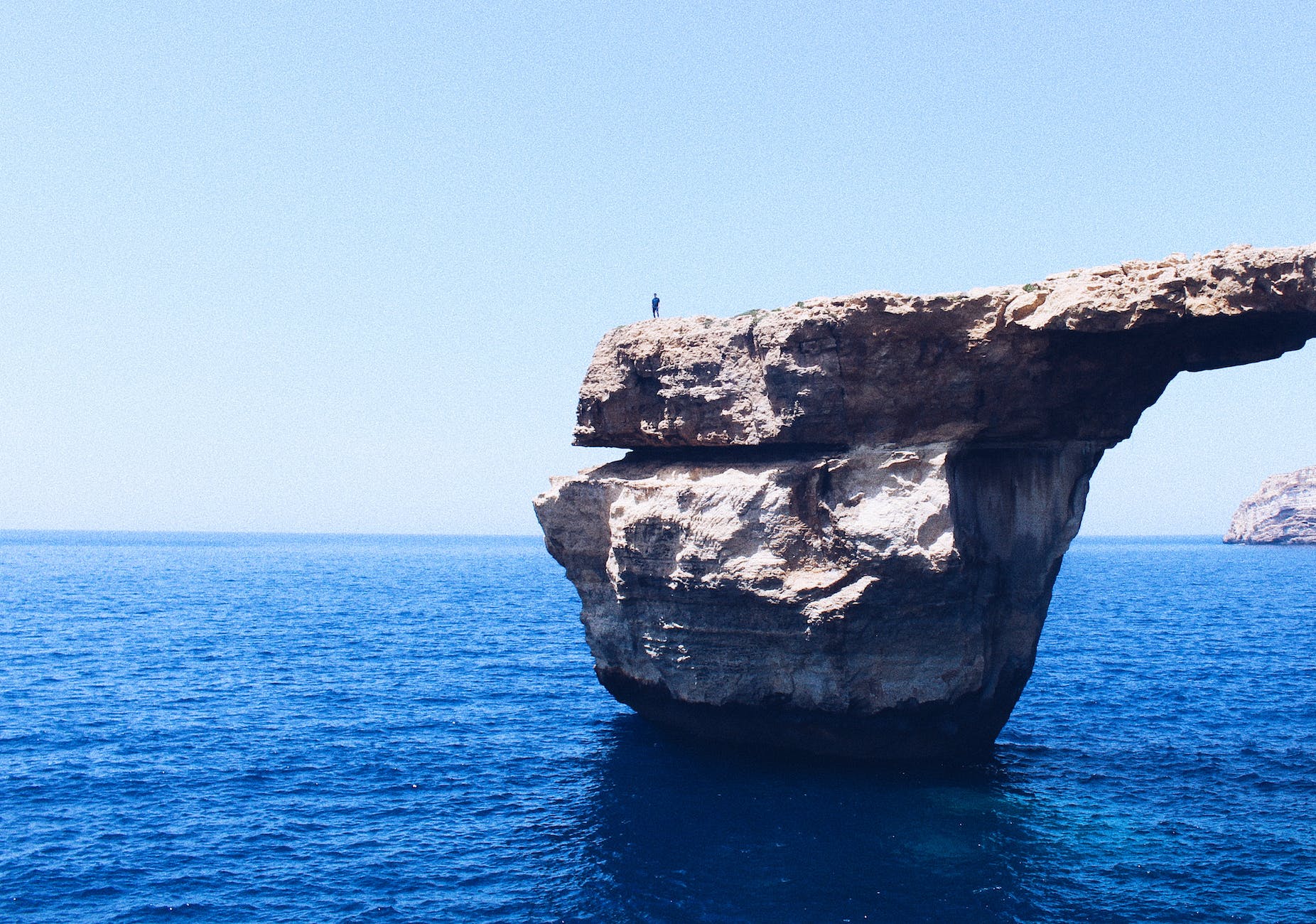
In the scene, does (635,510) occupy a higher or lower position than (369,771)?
higher

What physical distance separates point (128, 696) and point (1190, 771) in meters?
32.5

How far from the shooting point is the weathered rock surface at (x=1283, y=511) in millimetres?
156375

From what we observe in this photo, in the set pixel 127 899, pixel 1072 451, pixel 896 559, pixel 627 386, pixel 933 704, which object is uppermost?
pixel 627 386

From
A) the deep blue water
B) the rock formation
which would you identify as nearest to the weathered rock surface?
the deep blue water

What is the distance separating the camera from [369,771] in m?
24.3

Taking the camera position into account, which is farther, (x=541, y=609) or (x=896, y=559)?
(x=541, y=609)

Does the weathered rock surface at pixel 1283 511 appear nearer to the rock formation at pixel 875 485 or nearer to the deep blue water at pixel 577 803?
the deep blue water at pixel 577 803

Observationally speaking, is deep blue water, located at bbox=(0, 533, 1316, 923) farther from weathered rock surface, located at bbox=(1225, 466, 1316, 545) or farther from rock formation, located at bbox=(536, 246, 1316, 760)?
weathered rock surface, located at bbox=(1225, 466, 1316, 545)

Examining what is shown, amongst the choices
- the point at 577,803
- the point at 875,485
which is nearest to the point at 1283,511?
the point at 875,485

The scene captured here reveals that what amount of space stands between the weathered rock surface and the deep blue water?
139 metres

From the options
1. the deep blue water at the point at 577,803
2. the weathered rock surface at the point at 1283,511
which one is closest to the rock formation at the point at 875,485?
the deep blue water at the point at 577,803

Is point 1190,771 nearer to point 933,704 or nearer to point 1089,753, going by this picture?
point 1089,753

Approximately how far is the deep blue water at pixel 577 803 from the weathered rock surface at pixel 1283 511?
13935 centimetres

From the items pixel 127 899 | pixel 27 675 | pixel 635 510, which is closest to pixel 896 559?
pixel 635 510
